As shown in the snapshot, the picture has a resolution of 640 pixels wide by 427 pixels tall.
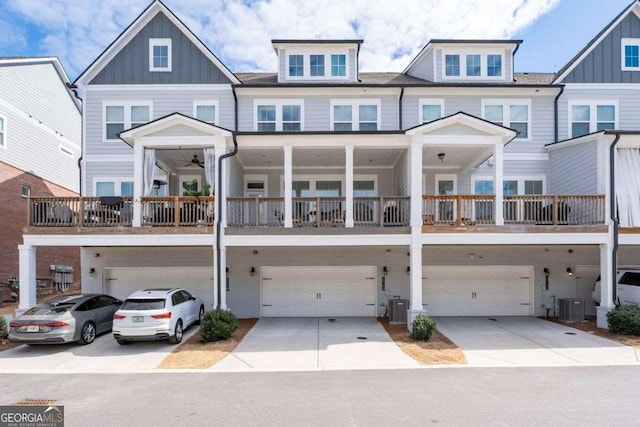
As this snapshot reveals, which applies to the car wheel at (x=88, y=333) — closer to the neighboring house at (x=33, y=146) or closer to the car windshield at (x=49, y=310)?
the car windshield at (x=49, y=310)

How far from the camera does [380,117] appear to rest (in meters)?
15.1

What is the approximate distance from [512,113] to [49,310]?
18.4m

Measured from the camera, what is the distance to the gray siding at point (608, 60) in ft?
49.9

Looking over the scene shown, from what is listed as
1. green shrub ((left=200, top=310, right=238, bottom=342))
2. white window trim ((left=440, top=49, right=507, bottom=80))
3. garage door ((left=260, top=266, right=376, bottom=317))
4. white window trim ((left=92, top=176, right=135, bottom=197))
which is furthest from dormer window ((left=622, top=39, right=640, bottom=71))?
white window trim ((left=92, top=176, right=135, bottom=197))

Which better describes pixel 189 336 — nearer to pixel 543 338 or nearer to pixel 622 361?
pixel 543 338

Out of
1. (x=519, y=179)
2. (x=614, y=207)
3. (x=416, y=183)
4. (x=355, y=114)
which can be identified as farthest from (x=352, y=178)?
(x=614, y=207)

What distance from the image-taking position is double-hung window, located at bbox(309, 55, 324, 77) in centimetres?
1582

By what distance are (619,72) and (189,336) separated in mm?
20451

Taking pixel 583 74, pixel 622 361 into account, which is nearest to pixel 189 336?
pixel 622 361

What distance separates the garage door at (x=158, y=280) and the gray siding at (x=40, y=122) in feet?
31.6

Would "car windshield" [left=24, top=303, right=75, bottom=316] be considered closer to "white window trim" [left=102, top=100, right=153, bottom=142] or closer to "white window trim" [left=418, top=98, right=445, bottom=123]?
"white window trim" [left=102, top=100, right=153, bottom=142]

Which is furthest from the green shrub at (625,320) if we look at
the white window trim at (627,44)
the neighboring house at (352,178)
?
the white window trim at (627,44)


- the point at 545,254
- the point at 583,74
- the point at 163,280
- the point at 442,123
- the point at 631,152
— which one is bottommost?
the point at 163,280

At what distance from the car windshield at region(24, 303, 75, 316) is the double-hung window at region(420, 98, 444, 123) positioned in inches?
573
